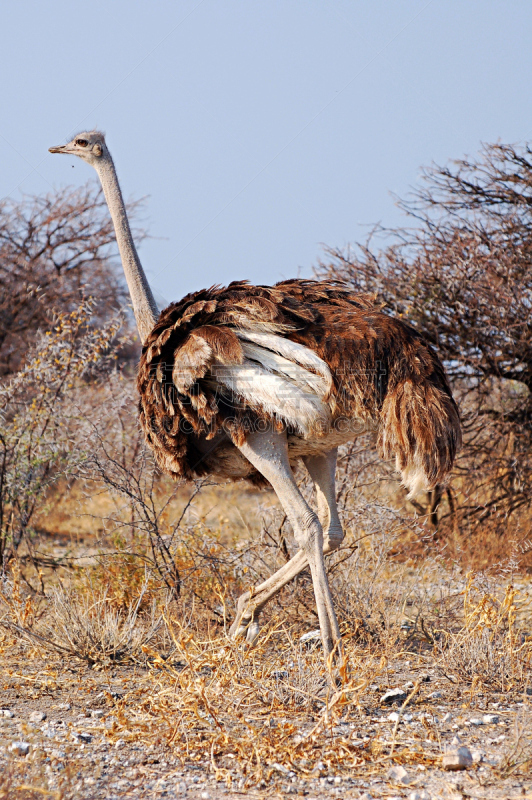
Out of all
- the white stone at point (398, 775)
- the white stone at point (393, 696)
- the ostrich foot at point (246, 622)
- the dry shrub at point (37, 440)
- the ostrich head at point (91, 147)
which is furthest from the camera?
the dry shrub at point (37, 440)

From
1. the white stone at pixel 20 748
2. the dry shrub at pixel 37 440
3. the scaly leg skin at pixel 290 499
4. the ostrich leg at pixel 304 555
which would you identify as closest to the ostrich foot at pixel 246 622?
the ostrich leg at pixel 304 555

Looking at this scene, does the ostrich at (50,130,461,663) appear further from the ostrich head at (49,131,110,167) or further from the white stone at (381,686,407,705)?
the ostrich head at (49,131,110,167)

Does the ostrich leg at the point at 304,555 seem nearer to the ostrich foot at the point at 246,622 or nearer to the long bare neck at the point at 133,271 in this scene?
the ostrich foot at the point at 246,622

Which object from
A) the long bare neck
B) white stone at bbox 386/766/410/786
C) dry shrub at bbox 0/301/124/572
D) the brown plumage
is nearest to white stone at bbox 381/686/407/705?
white stone at bbox 386/766/410/786

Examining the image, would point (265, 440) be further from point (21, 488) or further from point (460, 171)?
point (460, 171)

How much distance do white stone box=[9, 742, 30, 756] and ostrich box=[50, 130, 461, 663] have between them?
3.37 ft

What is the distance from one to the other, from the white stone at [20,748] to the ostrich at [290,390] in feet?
3.37

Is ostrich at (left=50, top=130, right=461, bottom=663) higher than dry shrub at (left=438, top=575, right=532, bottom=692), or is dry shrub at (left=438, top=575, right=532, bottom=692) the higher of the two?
ostrich at (left=50, top=130, right=461, bottom=663)

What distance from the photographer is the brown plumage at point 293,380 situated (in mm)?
3543

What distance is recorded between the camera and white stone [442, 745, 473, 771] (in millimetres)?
2728

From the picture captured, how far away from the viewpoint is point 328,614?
3609mm

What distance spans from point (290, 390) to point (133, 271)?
4.11 ft

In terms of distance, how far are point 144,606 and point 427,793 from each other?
2.61m

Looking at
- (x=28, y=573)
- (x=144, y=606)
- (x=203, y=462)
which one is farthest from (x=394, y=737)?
(x=28, y=573)
